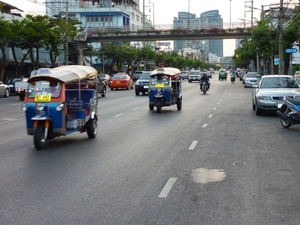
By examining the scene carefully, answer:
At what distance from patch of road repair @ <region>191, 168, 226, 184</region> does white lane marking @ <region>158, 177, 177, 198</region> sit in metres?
0.38

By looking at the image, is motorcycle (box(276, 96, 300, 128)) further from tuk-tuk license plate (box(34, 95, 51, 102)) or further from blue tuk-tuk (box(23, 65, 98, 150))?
tuk-tuk license plate (box(34, 95, 51, 102))

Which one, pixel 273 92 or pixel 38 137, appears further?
pixel 273 92

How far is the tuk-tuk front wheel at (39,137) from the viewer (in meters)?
12.7

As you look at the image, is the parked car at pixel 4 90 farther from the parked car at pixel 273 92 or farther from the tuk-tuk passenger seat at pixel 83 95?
the tuk-tuk passenger seat at pixel 83 95

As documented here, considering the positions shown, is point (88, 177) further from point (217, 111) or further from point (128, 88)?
point (128, 88)

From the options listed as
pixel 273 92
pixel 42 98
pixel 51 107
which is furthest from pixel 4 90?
pixel 51 107

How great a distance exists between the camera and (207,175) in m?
9.60

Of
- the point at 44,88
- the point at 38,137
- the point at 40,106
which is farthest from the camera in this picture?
the point at 44,88

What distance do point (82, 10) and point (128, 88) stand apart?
5923cm

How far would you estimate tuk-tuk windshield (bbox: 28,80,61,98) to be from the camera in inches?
521

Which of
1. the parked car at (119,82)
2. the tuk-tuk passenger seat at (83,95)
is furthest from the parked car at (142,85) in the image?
the tuk-tuk passenger seat at (83,95)

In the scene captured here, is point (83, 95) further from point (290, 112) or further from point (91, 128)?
point (290, 112)

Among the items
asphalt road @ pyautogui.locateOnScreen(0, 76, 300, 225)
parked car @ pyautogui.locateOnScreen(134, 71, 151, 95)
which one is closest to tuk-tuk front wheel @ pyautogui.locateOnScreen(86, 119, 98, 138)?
asphalt road @ pyautogui.locateOnScreen(0, 76, 300, 225)

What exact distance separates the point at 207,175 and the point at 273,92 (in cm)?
1239
